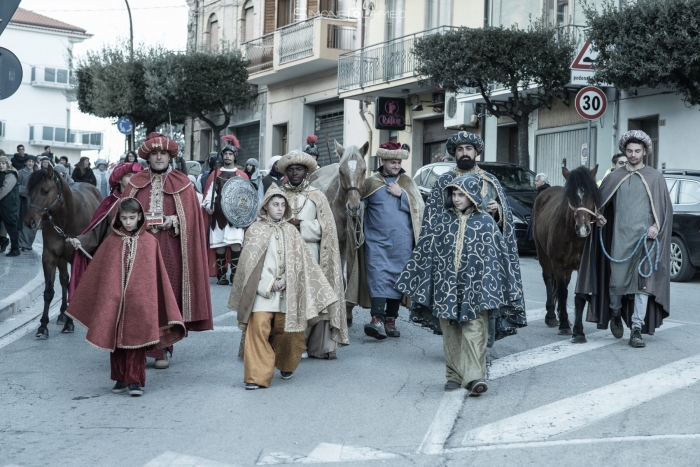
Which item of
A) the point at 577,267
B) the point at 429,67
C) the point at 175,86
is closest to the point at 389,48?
the point at 429,67

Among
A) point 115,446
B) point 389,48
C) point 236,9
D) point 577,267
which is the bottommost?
point 115,446

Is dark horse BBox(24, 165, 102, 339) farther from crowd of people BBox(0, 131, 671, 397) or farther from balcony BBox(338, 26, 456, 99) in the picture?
balcony BBox(338, 26, 456, 99)

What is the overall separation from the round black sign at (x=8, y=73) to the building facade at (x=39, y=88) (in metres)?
73.8

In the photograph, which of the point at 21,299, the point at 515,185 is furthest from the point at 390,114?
the point at 21,299

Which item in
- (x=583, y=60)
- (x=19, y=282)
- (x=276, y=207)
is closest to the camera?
(x=276, y=207)

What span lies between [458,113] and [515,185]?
9644 mm

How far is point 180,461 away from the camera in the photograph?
596 cm

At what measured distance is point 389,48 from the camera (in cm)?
3359

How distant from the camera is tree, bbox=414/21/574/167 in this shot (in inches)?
1022

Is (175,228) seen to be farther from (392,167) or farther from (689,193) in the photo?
(689,193)

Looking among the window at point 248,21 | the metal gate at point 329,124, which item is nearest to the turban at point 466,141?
the metal gate at point 329,124

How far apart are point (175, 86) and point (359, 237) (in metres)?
32.3

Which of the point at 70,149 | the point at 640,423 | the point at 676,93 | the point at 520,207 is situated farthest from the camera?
the point at 70,149

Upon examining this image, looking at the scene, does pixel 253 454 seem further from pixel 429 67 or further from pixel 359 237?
pixel 429 67
